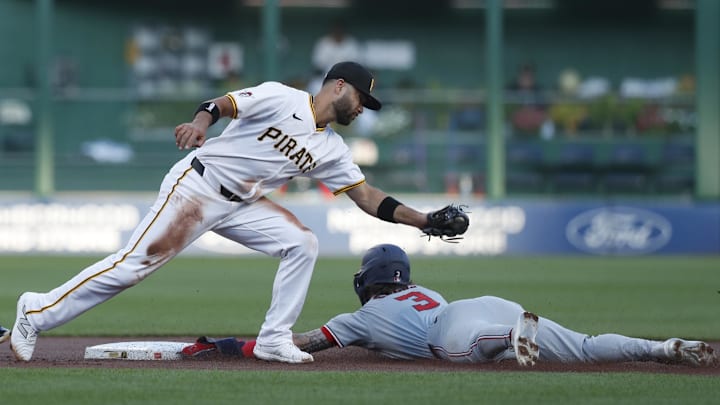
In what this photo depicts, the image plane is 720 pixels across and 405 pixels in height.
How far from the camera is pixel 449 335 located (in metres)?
7.13

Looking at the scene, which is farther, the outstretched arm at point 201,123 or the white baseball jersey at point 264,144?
the white baseball jersey at point 264,144

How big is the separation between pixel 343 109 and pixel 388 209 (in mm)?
674

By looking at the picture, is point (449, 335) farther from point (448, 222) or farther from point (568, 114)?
point (568, 114)

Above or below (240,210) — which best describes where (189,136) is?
above

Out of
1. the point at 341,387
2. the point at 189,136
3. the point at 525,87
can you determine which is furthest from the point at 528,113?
the point at 341,387

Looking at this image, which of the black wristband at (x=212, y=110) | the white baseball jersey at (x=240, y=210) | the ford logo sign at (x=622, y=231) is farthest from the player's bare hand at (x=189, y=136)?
the ford logo sign at (x=622, y=231)

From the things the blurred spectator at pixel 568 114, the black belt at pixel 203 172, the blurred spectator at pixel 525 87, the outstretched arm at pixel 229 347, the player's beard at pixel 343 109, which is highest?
the blurred spectator at pixel 525 87

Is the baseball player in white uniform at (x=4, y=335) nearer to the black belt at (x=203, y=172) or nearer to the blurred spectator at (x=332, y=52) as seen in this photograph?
the black belt at (x=203, y=172)

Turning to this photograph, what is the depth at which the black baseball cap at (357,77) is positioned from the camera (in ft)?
24.3

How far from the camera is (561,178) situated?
21.1 meters

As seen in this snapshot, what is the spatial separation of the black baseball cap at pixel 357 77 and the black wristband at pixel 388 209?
0.60 m

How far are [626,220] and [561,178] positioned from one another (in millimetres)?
1803

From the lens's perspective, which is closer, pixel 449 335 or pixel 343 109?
pixel 449 335

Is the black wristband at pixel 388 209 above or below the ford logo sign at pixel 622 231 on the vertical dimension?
below
